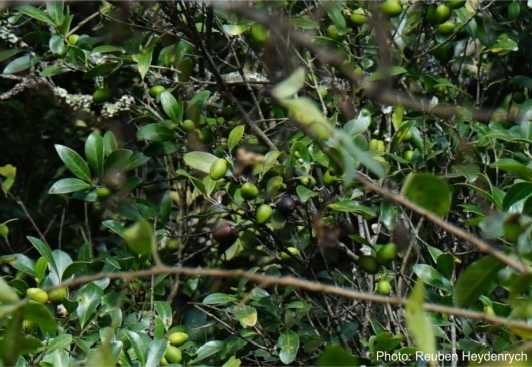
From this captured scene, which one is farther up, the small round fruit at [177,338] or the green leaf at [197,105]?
the green leaf at [197,105]

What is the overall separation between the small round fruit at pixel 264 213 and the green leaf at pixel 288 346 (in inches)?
8.3

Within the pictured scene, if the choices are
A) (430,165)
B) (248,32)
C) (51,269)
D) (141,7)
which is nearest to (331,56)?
(248,32)

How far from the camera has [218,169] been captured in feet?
4.81

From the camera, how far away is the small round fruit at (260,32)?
1669mm

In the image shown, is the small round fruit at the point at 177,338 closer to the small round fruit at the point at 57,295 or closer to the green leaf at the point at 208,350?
the green leaf at the point at 208,350

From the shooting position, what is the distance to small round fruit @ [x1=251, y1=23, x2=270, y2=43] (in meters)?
1.67

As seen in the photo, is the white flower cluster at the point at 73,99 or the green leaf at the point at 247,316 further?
the white flower cluster at the point at 73,99

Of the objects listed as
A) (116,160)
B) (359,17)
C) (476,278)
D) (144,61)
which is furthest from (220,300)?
(476,278)

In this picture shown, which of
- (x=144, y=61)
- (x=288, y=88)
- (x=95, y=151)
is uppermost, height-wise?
(x=288, y=88)

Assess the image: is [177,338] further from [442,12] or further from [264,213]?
[442,12]

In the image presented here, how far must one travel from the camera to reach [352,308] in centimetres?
156

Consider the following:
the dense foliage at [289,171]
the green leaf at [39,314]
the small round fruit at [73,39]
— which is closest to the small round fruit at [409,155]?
the dense foliage at [289,171]

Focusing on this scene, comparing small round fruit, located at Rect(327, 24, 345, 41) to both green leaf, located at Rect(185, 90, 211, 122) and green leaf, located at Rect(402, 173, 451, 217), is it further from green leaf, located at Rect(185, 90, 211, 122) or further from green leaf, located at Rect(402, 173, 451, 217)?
green leaf, located at Rect(402, 173, 451, 217)

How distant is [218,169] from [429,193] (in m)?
0.85
